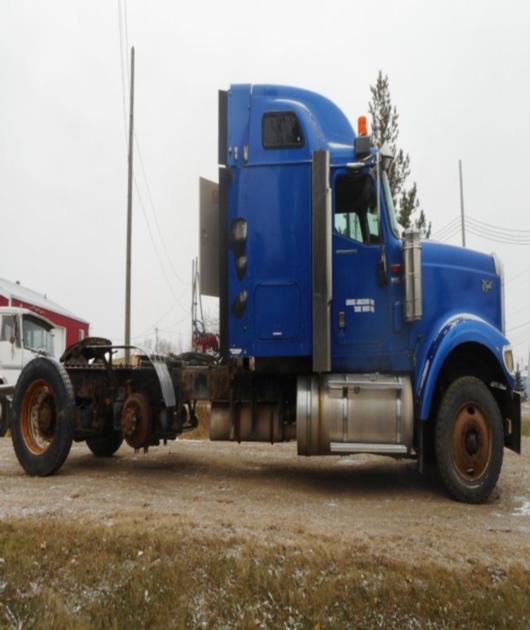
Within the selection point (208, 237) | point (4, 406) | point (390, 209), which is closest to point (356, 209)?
point (390, 209)

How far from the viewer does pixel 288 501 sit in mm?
5836

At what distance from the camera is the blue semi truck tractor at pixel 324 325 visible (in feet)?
19.8

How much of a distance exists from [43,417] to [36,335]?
8.06 meters

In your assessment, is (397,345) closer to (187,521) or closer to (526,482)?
(526,482)

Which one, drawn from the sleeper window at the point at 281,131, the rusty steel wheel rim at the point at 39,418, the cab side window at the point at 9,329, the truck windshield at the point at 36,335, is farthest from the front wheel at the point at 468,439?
the truck windshield at the point at 36,335

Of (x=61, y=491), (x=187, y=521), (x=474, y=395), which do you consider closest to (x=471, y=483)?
(x=474, y=395)

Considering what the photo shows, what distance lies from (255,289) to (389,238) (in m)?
1.43

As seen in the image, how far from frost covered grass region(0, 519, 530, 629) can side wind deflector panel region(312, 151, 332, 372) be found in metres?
2.31

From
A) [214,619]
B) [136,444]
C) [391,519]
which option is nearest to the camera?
[214,619]

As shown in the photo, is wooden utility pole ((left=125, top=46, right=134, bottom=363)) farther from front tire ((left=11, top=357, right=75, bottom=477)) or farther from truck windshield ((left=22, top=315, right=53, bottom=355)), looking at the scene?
front tire ((left=11, top=357, right=75, bottom=477))

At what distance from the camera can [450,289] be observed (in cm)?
638

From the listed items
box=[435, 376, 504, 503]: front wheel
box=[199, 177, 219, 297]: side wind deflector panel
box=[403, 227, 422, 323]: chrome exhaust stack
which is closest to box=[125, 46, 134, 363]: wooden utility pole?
box=[199, 177, 219, 297]: side wind deflector panel

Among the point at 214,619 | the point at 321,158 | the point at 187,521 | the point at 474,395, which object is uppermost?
the point at 321,158

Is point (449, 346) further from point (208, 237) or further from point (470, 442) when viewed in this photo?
point (208, 237)
